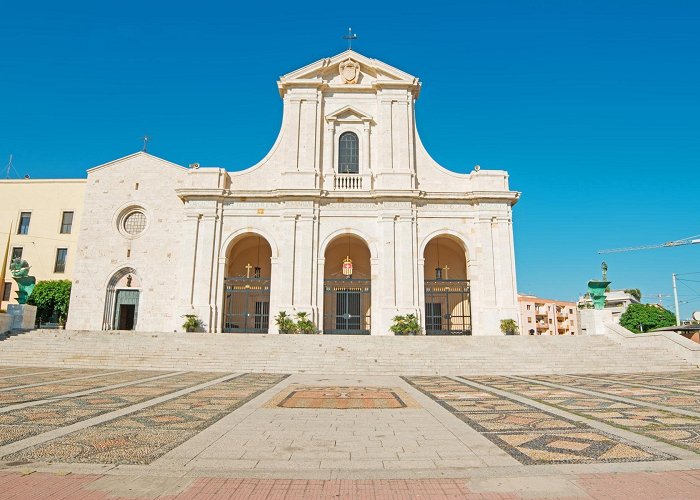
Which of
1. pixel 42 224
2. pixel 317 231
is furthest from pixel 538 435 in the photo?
pixel 42 224

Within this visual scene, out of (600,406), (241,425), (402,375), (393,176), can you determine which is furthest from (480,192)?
(241,425)

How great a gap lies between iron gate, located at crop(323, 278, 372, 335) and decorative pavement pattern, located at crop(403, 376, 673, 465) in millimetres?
18364

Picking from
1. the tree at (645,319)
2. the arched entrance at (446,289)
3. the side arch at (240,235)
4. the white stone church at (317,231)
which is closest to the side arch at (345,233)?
the white stone church at (317,231)

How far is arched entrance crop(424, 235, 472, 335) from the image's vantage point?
27016mm

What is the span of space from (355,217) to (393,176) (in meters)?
3.49

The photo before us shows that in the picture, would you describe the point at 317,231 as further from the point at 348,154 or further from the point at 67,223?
the point at 67,223

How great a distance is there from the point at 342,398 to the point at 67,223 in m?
30.1

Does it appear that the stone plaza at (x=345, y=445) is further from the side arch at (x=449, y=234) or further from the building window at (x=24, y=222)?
the building window at (x=24, y=222)

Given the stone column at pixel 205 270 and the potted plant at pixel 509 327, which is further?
the stone column at pixel 205 270

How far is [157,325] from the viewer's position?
91.5 feet

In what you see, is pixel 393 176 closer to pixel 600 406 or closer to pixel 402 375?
pixel 402 375

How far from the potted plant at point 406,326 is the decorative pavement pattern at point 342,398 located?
13000 mm

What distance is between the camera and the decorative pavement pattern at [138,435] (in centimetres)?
457

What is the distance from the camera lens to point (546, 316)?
85125 millimetres
